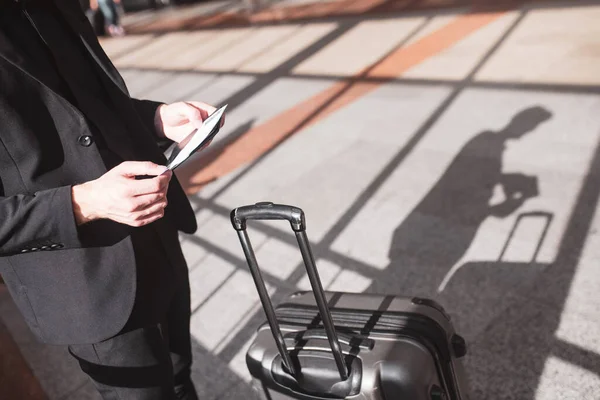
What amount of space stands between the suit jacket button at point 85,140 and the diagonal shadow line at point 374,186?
1.48 meters

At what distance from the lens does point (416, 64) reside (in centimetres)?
498

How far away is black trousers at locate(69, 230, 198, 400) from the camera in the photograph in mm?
1227

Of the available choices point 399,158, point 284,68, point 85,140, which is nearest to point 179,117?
point 85,140

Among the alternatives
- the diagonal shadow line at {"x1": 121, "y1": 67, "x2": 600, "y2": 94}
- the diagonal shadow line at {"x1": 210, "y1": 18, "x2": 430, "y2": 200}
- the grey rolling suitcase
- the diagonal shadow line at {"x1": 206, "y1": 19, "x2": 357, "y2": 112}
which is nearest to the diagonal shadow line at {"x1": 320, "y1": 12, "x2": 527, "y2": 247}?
the diagonal shadow line at {"x1": 121, "y1": 67, "x2": 600, "y2": 94}

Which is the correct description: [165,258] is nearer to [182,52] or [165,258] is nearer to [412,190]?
[412,190]

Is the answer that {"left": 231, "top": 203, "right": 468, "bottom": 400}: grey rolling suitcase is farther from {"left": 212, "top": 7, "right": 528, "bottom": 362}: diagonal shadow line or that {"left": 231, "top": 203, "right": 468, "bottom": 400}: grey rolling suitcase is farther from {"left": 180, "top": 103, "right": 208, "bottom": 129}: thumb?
{"left": 212, "top": 7, "right": 528, "bottom": 362}: diagonal shadow line

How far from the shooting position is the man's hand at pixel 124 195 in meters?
0.99

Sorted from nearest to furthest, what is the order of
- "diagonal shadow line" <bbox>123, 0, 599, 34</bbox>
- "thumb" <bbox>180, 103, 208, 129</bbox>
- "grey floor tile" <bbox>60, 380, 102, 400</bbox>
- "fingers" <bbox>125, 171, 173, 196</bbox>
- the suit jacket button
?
"fingers" <bbox>125, 171, 173, 196</bbox> → the suit jacket button → "thumb" <bbox>180, 103, 208, 129</bbox> → "grey floor tile" <bbox>60, 380, 102, 400</bbox> → "diagonal shadow line" <bbox>123, 0, 599, 34</bbox>

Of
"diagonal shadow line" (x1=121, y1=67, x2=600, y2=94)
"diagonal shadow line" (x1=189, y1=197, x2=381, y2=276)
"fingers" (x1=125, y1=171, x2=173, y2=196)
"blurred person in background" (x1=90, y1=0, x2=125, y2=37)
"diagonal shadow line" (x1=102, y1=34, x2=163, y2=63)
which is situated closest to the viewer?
"fingers" (x1=125, y1=171, x2=173, y2=196)

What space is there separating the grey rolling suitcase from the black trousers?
0.76 ft

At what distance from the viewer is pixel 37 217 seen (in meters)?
1.03

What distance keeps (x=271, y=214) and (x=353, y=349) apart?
43 centimetres

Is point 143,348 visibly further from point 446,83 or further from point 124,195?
point 446,83

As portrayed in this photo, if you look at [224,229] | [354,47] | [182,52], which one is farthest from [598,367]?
[182,52]
